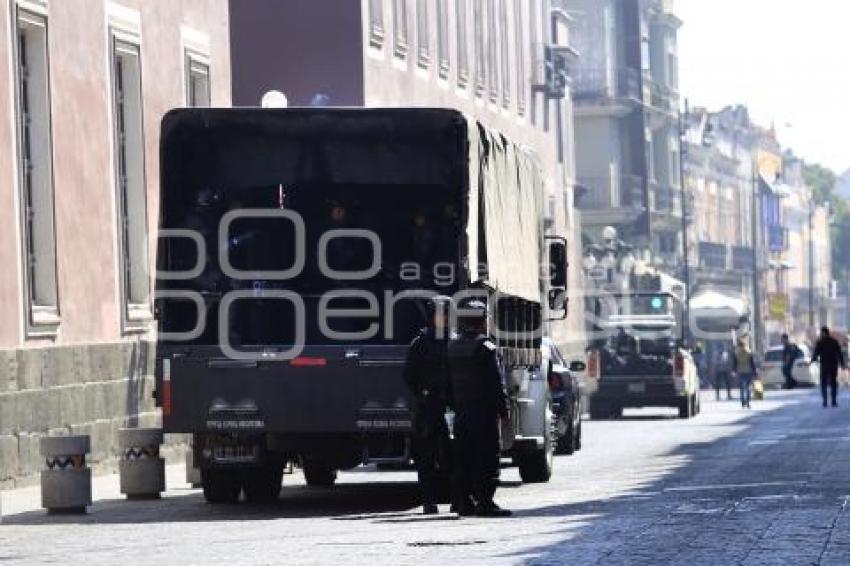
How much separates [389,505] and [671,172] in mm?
77165

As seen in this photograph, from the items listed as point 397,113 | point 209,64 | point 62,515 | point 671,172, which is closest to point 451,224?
point 397,113

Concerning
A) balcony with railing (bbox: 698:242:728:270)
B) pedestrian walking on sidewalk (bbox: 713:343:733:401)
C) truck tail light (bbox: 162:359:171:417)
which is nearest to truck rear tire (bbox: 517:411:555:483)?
truck tail light (bbox: 162:359:171:417)

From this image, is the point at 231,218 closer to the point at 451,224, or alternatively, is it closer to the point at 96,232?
the point at 451,224

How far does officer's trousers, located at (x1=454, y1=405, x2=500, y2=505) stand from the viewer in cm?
2072

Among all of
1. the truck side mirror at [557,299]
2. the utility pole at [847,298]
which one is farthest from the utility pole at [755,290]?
the truck side mirror at [557,299]

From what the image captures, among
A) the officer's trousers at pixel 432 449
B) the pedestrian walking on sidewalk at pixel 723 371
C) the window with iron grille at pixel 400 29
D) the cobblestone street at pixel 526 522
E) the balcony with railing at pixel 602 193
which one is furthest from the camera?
the balcony with railing at pixel 602 193

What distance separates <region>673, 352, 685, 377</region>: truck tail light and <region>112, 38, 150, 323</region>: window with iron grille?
18.9 metres

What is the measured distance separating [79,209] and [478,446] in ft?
36.9

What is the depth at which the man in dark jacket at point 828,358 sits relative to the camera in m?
52.1

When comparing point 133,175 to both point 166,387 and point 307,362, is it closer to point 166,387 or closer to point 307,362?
point 166,387

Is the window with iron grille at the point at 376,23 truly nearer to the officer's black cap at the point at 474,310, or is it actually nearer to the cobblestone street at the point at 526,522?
the cobblestone street at the point at 526,522

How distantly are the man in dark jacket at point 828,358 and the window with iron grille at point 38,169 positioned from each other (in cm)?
2479

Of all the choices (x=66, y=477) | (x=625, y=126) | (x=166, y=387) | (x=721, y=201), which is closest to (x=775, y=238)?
(x=721, y=201)

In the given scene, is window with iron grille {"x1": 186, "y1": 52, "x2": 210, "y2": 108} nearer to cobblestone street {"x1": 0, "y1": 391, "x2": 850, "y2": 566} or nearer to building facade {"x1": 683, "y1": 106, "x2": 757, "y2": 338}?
cobblestone street {"x1": 0, "y1": 391, "x2": 850, "y2": 566}
